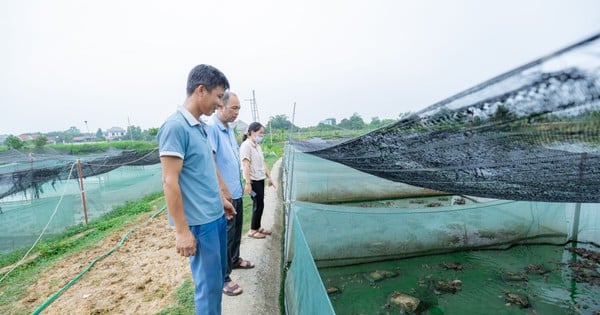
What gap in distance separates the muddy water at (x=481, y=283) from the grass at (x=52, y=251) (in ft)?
9.72

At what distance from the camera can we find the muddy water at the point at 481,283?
2691mm

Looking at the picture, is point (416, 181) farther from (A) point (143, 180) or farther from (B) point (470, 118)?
(A) point (143, 180)

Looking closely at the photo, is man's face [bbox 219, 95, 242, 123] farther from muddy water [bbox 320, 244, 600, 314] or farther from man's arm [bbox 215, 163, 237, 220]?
muddy water [bbox 320, 244, 600, 314]

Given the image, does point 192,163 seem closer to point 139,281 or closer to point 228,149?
point 228,149

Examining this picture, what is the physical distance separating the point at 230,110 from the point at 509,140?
1649 millimetres

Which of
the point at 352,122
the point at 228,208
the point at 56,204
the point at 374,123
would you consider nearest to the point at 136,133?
the point at 352,122

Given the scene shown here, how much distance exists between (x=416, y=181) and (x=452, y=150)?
0.74 m

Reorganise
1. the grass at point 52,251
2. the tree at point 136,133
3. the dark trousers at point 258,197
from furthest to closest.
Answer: the tree at point 136,133 < the dark trousers at point 258,197 < the grass at point 52,251

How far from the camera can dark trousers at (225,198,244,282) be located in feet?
6.87

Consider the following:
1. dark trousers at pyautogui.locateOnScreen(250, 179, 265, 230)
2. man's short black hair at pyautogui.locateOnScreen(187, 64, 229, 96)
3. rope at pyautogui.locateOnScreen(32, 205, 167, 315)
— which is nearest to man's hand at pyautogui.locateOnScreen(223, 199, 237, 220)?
man's short black hair at pyautogui.locateOnScreen(187, 64, 229, 96)

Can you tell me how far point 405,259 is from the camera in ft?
11.1

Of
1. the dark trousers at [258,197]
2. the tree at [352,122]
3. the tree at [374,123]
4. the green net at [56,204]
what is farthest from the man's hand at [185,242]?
the tree at [352,122]

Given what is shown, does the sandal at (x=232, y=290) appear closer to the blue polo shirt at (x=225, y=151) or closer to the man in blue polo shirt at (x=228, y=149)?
the man in blue polo shirt at (x=228, y=149)

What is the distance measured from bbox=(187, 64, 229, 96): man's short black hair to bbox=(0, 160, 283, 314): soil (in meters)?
1.54
